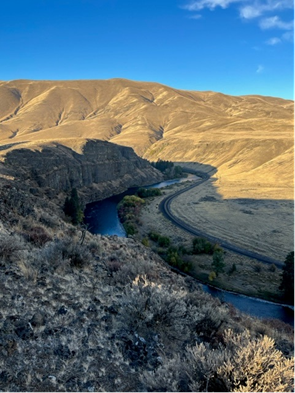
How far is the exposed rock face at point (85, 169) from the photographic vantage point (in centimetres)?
7038

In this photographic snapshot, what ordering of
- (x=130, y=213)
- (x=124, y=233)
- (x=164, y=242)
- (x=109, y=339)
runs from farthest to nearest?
1. (x=130, y=213)
2. (x=124, y=233)
3. (x=164, y=242)
4. (x=109, y=339)

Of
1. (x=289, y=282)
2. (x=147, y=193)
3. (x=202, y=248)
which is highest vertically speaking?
(x=147, y=193)

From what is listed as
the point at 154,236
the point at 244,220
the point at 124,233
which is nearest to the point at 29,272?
the point at 154,236

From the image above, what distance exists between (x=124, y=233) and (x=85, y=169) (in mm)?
39564

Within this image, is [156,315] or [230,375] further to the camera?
[156,315]

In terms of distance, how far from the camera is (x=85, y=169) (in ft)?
294

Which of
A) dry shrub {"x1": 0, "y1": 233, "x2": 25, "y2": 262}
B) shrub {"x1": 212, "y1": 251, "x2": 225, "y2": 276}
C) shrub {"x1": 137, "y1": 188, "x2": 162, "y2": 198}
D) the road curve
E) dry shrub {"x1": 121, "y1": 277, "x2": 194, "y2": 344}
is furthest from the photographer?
shrub {"x1": 137, "y1": 188, "x2": 162, "y2": 198}

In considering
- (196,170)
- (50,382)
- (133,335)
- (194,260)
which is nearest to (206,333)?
(133,335)

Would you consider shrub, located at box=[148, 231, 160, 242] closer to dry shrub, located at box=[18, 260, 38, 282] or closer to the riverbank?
the riverbank

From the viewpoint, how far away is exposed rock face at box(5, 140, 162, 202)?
70375 millimetres

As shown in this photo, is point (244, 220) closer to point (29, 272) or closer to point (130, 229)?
point (130, 229)

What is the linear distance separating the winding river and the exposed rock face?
5.54m

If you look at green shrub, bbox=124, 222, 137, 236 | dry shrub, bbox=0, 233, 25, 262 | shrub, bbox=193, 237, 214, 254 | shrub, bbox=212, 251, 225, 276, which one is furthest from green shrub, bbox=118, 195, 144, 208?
dry shrub, bbox=0, 233, 25, 262

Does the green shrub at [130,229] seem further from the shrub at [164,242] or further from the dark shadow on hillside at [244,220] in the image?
the dark shadow on hillside at [244,220]
